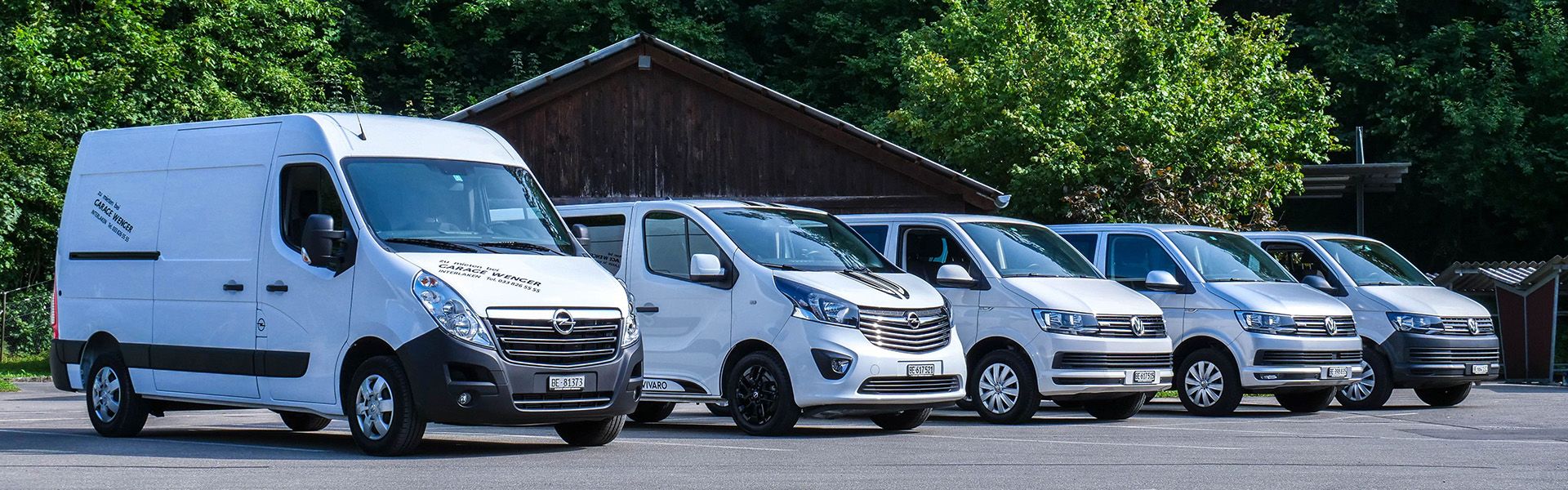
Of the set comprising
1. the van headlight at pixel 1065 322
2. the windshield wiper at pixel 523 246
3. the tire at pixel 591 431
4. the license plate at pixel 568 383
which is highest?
the windshield wiper at pixel 523 246

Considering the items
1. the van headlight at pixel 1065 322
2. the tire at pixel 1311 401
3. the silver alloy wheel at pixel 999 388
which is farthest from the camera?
the tire at pixel 1311 401

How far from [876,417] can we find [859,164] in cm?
1298

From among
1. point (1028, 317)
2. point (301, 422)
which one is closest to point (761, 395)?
point (1028, 317)

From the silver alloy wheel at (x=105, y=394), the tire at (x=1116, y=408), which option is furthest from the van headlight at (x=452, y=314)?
the tire at (x=1116, y=408)

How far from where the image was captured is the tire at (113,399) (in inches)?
495

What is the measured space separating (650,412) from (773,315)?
262 centimetres

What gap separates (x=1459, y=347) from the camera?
1750cm

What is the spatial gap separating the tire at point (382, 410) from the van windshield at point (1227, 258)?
27.3 ft

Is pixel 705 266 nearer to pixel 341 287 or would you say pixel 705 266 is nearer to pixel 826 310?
pixel 826 310

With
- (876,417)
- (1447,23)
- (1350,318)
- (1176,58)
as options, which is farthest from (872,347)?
(1447,23)

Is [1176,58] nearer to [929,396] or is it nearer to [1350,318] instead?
[1350,318]

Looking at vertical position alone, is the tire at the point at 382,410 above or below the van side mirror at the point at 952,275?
below

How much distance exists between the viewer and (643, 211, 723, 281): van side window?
44.1ft

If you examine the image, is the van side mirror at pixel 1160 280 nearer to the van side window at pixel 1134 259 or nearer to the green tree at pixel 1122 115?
the van side window at pixel 1134 259
